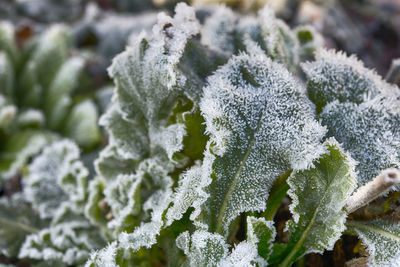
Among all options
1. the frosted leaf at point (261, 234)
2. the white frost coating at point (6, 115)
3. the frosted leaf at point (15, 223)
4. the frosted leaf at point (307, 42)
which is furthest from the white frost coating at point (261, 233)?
the white frost coating at point (6, 115)

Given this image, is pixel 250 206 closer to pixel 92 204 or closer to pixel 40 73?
pixel 92 204

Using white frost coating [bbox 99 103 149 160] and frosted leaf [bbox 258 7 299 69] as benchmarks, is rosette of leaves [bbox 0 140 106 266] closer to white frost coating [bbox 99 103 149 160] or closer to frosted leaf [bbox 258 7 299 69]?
white frost coating [bbox 99 103 149 160]

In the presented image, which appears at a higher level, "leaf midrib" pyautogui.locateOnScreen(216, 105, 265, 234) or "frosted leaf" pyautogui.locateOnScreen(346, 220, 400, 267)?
"leaf midrib" pyautogui.locateOnScreen(216, 105, 265, 234)

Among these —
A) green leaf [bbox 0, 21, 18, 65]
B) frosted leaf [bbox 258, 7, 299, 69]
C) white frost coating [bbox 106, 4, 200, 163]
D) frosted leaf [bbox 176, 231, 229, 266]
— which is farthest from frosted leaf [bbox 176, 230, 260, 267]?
green leaf [bbox 0, 21, 18, 65]

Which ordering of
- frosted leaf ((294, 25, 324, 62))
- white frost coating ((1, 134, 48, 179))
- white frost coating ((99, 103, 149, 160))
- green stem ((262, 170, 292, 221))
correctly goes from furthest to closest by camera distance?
white frost coating ((1, 134, 48, 179)) < frosted leaf ((294, 25, 324, 62)) < white frost coating ((99, 103, 149, 160)) < green stem ((262, 170, 292, 221))

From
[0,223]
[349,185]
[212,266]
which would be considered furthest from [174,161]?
[0,223]

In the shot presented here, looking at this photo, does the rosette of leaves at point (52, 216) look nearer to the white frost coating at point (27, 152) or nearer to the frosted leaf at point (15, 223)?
the frosted leaf at point (15, 223)

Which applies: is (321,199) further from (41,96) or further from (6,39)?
(6,39)
